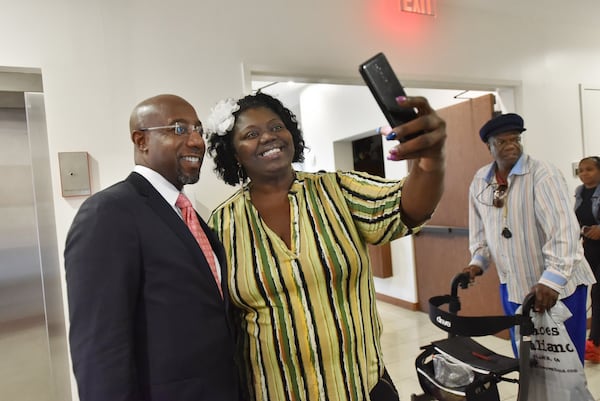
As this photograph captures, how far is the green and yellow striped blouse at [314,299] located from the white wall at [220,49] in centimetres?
119

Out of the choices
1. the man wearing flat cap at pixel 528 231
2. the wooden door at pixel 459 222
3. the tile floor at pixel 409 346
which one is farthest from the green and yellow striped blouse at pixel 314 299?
the wooden door at pixel 459 222

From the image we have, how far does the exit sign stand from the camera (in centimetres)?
278

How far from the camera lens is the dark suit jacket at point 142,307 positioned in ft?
2.88

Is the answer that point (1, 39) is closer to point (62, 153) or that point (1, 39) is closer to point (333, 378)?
point (62, 153)

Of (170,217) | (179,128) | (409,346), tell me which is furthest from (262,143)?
(409,346)

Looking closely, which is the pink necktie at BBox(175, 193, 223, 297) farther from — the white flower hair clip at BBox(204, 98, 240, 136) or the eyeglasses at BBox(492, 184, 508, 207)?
the eyeglasses at BBox(492, 184, 508, 207)

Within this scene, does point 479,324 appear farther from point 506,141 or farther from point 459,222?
point 459,222

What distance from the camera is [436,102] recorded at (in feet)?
14.1

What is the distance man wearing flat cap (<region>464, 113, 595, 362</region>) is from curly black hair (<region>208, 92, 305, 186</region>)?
1.20m

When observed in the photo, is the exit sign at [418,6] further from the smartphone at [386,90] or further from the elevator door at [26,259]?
the elevator door at [26,259]

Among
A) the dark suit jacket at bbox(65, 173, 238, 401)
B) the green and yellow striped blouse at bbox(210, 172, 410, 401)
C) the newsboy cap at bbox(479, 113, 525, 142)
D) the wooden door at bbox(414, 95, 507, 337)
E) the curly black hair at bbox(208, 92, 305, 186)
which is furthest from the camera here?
the wooden door at bbox(414, 95, 507, 337)

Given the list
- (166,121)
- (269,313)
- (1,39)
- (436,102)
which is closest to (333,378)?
(269,313)

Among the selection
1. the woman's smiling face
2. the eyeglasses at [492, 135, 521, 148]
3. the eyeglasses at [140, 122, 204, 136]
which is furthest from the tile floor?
the eyeglasses at [140, 122, 204, 136]

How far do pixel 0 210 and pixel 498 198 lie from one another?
2.53 meters
